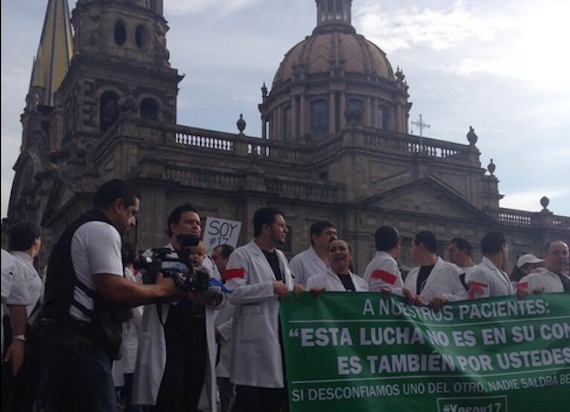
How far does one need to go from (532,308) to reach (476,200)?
109ft

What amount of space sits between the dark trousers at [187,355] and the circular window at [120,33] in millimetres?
39114

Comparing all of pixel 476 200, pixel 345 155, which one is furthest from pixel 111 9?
pixel 476 200

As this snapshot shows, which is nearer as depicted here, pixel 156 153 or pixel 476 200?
pixel 156 153

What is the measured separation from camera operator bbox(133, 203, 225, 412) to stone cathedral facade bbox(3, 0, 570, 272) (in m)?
25.9

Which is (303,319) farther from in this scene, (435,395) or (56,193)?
(56,193)

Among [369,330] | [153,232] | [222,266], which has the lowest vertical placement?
[369,330]

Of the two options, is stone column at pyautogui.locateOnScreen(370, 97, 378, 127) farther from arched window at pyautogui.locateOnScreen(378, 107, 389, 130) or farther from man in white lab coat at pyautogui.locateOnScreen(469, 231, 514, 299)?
man in white lab coat at pyautogui.locateOnScreen(469, 231, 514, 299)

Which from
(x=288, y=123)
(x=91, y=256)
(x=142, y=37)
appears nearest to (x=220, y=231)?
(x=91, y=256)

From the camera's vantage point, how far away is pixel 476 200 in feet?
135

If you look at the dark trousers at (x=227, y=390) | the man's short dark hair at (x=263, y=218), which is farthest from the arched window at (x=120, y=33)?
the man's short dark hair at (x=263, y=218)

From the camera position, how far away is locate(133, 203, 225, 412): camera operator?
21.9ft

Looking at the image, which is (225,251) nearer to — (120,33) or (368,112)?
(120,33)

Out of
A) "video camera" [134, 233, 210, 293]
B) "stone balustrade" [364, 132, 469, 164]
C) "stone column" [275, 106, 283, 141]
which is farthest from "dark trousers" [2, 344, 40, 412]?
"stone column" [275, 106, 283, 141]

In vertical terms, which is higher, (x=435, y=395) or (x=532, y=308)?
(x=532, y=308)
